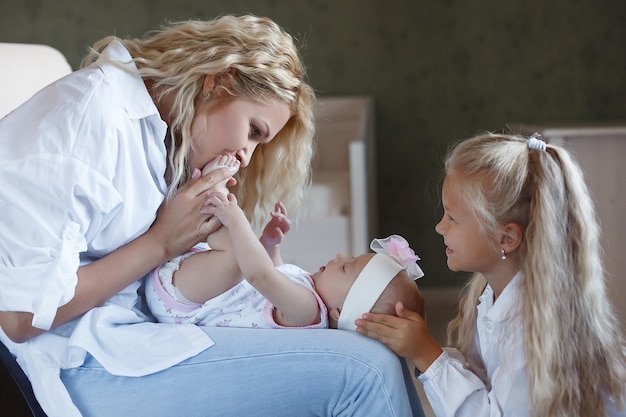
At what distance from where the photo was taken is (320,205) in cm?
306

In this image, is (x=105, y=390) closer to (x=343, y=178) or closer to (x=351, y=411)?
(x=351, y=411)

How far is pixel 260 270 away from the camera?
1.38m

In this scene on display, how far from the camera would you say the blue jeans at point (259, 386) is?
4.16 ft

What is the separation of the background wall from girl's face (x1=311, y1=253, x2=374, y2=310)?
2158mm

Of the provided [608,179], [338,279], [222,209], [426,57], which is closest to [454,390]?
[338,279]

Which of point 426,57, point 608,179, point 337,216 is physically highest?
point 426,57

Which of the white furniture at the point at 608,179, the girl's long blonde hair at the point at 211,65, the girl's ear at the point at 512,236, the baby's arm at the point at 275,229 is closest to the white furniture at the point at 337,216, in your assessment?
the white furniture at the point at 608,179

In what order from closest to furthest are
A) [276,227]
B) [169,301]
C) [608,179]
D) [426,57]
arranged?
[169,301]
[276,227]
[608,179]
[426,57]

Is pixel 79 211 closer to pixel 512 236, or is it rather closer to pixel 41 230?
pixel 41 230

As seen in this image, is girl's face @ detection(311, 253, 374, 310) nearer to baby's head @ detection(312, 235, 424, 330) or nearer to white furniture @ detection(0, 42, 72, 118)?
baby's head @ detection(312, 235, 424, 330)

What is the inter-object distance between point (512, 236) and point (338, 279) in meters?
0.32

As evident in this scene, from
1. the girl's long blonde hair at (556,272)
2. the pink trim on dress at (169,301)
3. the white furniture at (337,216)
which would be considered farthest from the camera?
the white furniture at (337,216)

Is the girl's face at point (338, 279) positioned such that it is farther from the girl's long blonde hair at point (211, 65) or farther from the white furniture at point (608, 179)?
the white furniture at point (608, 179)

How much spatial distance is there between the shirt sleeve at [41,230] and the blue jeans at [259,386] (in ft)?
0.54
